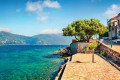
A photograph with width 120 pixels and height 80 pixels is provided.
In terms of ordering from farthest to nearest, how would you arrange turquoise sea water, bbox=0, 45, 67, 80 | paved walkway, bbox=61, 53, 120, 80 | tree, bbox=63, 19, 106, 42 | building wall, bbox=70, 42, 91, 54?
tree, bbox=63, 19, 106, 42
building wall, bbox=70, 42, 91, 54
turquoise sea water, bbox=0, 45, 67, 80
paved walkway, bbox=61, 53, 120, 80

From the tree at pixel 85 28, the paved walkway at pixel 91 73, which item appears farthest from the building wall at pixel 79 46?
the paved walkway at pixel 91 73

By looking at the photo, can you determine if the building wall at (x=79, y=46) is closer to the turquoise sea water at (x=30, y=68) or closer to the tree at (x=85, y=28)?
the tree at (x=85, y=28)

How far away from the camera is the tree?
3384cm

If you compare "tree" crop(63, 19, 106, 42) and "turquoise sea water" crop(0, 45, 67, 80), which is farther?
"tree" crop(63, 19, 106, 42)

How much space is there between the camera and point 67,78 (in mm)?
9953

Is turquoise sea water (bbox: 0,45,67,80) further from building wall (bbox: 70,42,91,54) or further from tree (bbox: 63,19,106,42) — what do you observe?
tree (bbox: 63,19,106,42)

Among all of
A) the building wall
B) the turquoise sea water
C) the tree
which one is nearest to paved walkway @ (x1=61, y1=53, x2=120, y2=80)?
the turquoise sea water

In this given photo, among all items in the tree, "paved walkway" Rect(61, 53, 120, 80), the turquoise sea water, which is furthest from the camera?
the tree

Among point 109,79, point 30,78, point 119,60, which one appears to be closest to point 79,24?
point 119,60

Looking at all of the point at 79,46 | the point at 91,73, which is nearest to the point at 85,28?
the point at 79,46

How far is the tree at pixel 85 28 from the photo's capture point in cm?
3384

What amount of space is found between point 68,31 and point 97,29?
9.06 meters

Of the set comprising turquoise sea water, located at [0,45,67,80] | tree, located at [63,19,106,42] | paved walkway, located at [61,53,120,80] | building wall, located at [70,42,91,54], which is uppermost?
tree, located at [63,19,106,42]

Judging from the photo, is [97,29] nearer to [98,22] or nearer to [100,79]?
[98,22]
